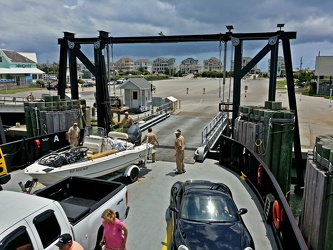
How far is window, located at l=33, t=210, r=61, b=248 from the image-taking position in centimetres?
447

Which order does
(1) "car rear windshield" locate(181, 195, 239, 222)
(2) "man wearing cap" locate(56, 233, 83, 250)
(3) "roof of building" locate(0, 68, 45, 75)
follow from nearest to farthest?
(2) "man wearing cap" locate(56, 233, 83, 250), (1) "car rear windshield" locate(181, 195, 239, 222), (3) "roof of building" locate(0, 68, 45, 75)

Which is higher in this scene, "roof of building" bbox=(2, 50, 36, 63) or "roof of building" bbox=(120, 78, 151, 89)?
"roof of building" bbox=(2, 50, 36, 63)

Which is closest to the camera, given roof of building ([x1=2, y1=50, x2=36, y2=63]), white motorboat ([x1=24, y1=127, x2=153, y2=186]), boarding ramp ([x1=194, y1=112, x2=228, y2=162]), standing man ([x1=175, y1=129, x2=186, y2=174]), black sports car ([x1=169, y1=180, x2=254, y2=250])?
black sports car ([x1=169, y1=180, x2=254, y2=250])

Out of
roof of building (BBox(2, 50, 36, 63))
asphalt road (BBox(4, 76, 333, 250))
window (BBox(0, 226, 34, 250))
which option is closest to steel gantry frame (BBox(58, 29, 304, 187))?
asphalt road (BBox(4, 76, 333, 250))

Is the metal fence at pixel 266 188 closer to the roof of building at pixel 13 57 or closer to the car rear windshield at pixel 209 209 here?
the car rear windshield at pixel 209 209

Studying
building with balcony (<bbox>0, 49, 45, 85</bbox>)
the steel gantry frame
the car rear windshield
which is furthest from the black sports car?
building with balcony (<bbox>0, 49, 45, 85</bbox>)

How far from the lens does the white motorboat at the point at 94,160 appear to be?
8.60m

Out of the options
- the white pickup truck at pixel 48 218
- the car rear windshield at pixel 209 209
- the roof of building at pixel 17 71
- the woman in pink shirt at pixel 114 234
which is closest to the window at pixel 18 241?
the white pickup truck at pixel 48 218

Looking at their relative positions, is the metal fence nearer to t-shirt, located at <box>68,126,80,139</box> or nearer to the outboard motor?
the outboard motor

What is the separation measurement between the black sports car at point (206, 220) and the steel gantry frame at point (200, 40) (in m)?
7.96

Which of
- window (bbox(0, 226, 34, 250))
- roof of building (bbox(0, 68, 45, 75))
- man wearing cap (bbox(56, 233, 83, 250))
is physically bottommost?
man wearing cap (bbox(56, 233, 83, 250))

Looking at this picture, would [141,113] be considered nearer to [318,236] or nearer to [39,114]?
[39,114]

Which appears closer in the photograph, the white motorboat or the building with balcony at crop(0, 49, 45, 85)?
the white motorboat

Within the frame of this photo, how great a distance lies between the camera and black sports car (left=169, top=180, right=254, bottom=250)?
539 centimetres
